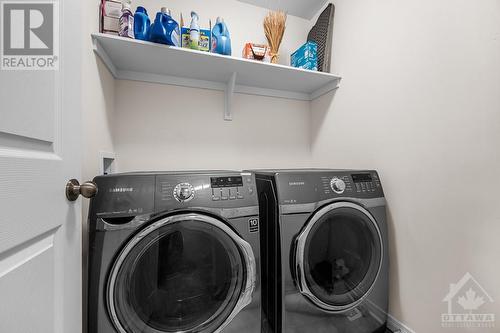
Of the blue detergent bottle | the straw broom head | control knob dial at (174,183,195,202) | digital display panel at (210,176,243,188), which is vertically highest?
the straw broom head

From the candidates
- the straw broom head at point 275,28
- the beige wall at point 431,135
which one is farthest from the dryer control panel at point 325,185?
the straw broom head at point 275,28

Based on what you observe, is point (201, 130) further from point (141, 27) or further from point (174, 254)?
point (174, 254)

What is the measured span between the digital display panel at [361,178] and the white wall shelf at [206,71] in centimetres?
80

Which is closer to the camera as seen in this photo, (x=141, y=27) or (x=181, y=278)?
(x=181, y=278)

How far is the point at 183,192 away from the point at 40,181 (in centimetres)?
48

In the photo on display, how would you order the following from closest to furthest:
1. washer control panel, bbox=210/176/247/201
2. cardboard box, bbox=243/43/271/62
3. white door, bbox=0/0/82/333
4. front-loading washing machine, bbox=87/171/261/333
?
1. white door, bbox=0/0/82/333
2. front-loading washing machine, bbox=87/171/261/333
3. washer control panel, bbox=210/176/247/201
4. cardboard box, bbox=243/43/271/62

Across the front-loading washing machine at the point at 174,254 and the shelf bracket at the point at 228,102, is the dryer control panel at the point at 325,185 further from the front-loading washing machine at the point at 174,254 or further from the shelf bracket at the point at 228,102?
the shelf bracket at the point at 228,102

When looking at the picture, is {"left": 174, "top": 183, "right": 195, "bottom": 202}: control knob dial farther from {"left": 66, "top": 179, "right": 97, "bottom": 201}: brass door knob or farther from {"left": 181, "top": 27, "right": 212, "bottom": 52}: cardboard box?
{"left": 181, "top": 27, "right": 212, "bottom": 52}: cardboard box

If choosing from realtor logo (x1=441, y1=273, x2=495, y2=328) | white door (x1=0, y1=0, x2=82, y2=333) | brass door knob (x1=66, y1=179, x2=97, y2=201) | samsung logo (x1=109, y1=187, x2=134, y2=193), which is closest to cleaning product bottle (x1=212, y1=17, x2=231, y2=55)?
white door (x1=0, y1=0, x2=82, y2=333)

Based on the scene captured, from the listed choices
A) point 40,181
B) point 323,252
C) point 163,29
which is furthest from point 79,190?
point 323,252

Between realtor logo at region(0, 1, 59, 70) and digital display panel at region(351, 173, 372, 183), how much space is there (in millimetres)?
1363

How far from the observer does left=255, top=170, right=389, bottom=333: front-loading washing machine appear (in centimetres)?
105

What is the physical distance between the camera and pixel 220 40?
1438 mm

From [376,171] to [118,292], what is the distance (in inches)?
58.0
